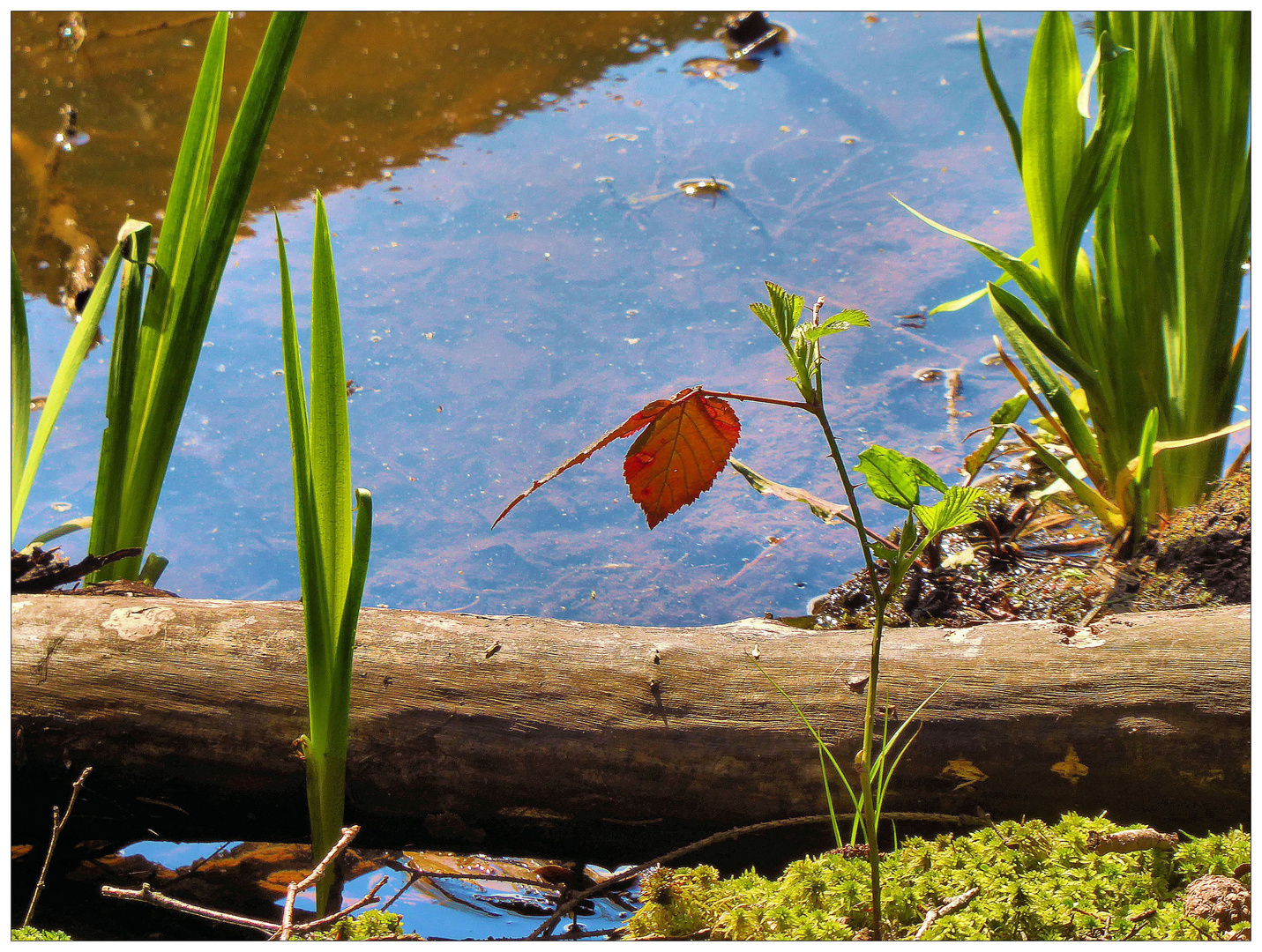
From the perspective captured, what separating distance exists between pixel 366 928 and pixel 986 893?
622 mm

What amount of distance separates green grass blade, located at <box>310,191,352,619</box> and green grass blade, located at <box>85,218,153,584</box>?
51 cm

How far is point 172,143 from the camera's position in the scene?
9.32 feet

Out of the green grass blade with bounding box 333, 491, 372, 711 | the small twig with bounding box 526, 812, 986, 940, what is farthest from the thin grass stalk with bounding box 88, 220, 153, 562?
the small twig with bounding box 526, 812, 986, 940

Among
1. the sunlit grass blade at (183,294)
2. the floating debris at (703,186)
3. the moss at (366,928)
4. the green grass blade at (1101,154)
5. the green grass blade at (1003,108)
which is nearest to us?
the moss at (366,928)

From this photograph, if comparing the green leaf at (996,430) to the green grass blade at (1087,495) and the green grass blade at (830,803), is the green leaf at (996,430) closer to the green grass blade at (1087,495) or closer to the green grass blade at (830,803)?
the green grass blade at (1087,495)

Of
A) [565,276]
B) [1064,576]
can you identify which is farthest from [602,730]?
[565,276]

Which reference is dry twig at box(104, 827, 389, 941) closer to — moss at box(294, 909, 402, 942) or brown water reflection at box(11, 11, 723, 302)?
moss at box(294, 909, 402, 942)

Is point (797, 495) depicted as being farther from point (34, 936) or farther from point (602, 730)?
point (34, 936)

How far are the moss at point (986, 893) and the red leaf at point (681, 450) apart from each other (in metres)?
0.43

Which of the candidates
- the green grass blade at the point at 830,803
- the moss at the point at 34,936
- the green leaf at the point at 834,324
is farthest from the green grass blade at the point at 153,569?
the green leaf at the point at 834,324

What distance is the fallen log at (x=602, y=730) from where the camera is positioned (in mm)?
1075

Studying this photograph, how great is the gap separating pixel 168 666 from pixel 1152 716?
122cm

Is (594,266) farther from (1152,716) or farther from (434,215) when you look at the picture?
(1152,716)

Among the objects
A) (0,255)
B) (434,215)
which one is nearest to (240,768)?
(0,255)
